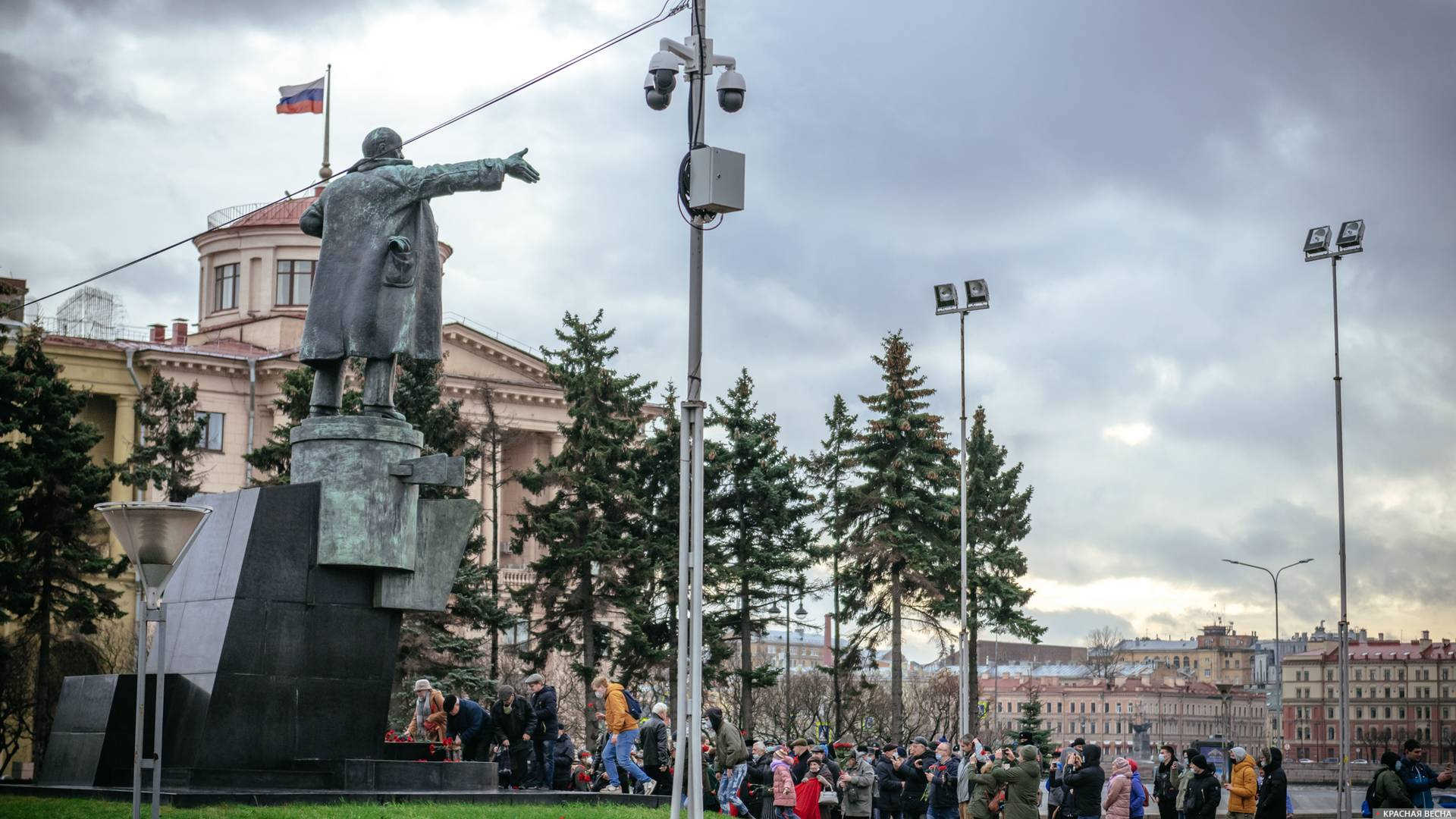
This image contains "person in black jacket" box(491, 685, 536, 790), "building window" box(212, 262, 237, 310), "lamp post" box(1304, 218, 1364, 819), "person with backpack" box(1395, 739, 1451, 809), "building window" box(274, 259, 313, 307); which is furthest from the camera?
"building window" box(212, 262, 237, 310)

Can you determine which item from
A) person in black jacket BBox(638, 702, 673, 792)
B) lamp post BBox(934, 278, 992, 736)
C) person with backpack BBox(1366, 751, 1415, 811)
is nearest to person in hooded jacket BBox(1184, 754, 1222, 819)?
person with backpack BBox(1366, 751, 1415, 811)

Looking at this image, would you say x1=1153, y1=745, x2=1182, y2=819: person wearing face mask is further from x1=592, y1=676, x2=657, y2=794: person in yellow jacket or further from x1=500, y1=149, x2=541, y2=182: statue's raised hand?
x1=500, y1=149, x2=541, y2=182: statue's raised hand

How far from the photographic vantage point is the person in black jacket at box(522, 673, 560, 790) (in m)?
17.6

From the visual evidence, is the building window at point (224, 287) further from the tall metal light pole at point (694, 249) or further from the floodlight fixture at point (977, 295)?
the tall metal light pole at point (694, 249)

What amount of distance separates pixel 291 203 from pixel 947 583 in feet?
107

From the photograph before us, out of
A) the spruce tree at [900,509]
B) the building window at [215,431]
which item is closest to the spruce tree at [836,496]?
the spruce tree at [900,509]

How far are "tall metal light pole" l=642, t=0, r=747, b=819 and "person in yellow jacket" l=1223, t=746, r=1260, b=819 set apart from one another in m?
9.37

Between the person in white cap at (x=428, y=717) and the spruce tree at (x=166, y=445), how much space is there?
2315 centimetres

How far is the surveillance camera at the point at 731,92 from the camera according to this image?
43.4 ft

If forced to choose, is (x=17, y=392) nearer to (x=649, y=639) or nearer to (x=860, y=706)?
(x=649, y=639)

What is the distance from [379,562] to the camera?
15062 millimetres

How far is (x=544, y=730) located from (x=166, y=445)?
91.1ft

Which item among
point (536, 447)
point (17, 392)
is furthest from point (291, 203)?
point (17, 392)

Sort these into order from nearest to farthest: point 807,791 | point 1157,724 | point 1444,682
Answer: point 807,791 < point 1444,682 < point 1157,724
